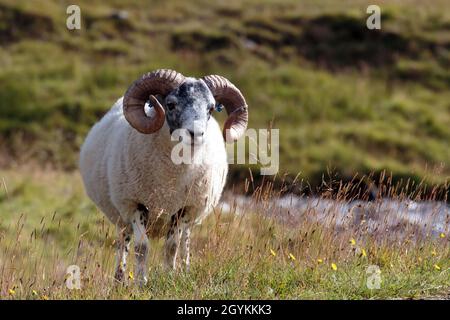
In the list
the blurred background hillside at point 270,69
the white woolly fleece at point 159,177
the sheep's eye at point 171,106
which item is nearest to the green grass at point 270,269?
the white woolly fleece at point 159,177

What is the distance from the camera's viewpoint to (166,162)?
9.43 metres

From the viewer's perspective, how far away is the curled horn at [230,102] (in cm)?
971

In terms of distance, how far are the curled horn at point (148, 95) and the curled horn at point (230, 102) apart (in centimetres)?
50

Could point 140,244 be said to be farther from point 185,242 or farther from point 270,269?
point 270,269

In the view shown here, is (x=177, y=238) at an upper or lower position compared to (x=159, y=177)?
lower

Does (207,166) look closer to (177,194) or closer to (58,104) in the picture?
(177,194)

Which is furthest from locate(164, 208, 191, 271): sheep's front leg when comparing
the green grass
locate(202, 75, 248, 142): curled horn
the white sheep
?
locate(202, 75, 248, 142): curled horn

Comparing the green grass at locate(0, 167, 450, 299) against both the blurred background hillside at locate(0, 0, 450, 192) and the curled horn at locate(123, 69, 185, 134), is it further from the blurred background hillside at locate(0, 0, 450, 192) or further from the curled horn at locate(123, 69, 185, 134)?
the blurred background hillside at locate(0, 0, 450, 192)

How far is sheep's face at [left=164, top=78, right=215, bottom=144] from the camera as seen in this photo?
8695mm

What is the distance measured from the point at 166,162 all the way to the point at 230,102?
1176 millimetres

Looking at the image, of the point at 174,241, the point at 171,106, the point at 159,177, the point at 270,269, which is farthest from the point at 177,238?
the point at 270,269

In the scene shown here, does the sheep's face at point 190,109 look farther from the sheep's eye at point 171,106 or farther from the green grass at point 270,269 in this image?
the green grass at point 270,269
